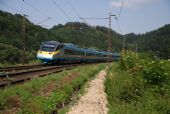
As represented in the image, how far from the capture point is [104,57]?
2805 inches

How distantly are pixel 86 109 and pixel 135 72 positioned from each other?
34.3ft

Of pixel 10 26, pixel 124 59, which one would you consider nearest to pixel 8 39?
pixel 10 26

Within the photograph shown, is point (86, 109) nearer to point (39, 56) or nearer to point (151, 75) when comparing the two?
point (151, 75)

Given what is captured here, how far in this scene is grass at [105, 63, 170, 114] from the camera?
52.7 ft

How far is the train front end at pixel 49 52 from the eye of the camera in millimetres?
38750

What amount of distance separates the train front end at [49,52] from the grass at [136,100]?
17.4 meters

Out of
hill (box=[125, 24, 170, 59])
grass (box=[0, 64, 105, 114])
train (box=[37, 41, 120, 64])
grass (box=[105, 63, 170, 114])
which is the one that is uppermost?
hill (box=[125, 24, 170, 59])

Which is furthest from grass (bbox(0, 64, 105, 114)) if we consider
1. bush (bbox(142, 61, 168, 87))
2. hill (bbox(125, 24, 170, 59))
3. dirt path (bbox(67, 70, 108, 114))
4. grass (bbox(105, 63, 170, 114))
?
hill (bbox(125, 24, 170, 59))

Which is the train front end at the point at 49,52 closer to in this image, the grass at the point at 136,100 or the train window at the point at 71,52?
the train window at the point at 71,52

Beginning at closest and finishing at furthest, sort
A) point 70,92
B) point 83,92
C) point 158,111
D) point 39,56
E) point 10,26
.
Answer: point 158,111 → point 70,92 → point 83,92 → point 39,56 → point 10,26

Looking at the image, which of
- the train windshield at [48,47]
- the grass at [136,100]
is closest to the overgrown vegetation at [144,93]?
the grass at [136,100]

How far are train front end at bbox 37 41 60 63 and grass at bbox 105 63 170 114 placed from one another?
1736 centimetres

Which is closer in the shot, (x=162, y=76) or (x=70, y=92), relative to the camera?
(x=70, y=92)

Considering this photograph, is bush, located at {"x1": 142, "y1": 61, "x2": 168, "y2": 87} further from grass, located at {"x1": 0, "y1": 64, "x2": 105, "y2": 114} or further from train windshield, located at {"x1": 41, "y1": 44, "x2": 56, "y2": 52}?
train windshield, located at {"x1": 41, "y1": 44, "x2": 56, "y2": 52}
